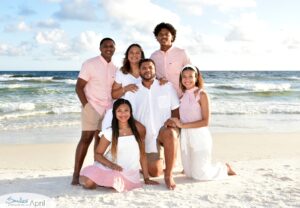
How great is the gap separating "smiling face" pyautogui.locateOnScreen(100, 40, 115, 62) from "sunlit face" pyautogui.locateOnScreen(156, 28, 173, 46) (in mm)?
591

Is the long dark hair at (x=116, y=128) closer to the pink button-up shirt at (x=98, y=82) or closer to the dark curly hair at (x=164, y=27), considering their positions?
the pink button-up shirt at (x=98, y=82)

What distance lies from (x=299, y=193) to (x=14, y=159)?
14.9ft

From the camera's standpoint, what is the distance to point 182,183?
512cm

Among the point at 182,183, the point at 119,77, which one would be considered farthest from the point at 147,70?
the point at 182,183

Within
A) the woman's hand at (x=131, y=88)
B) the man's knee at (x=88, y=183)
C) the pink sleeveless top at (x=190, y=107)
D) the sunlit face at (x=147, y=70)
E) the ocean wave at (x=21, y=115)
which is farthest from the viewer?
the ocean wave at (x=21, y=115)

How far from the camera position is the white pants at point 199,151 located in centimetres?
521

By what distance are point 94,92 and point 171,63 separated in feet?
3.39

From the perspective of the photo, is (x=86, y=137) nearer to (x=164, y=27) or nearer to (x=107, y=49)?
(x=107, y=49)

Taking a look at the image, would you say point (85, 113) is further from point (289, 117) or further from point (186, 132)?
point (289, 117)

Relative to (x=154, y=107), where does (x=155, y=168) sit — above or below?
below

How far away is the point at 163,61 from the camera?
547 cm

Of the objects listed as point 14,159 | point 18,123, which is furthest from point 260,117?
point 14,159

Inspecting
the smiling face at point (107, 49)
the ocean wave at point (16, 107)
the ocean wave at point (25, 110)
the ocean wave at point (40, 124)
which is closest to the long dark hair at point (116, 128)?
the smiling face at point (107, 49)

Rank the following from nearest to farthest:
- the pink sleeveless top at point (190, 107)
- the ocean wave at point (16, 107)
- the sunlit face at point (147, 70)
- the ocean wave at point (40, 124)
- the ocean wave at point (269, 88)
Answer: the sunlit face at point (147, 70) < the pink sleeveless top at point (190, 107) < the ocean wave at point (40, 124) < the ocean wave at point (16, 107) < the ocean wave at point (269, 88)
